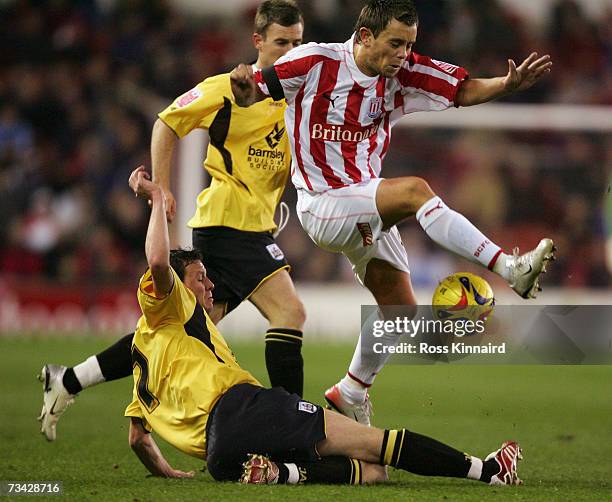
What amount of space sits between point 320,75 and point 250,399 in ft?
5.68

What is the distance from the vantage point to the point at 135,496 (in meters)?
4.62

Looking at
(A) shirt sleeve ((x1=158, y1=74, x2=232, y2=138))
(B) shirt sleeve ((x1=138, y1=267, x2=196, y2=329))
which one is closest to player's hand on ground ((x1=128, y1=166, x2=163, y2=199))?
(B) shirt sleeve ((x1=138, y1=267, x2=196, y2=329))

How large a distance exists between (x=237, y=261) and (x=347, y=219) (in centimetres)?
107

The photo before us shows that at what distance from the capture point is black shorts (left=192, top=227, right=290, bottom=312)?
21.1 ft

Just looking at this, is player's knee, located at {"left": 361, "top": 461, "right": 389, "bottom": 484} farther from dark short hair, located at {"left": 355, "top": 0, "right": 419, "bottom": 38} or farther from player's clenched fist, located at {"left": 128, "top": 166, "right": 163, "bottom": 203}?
dark short hair, located at {"left": 355, "top": 0, "right": 419, "bottom": 38}

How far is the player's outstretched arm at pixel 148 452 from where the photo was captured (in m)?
5.18

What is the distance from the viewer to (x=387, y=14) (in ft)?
17.7

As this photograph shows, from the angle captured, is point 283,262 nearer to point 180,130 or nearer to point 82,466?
point 180,130

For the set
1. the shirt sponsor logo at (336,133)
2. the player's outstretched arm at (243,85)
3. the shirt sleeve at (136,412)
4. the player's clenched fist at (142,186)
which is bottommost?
the shirt sleeve at (136,412)

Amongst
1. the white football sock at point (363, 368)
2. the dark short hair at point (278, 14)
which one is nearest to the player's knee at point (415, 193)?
the white football sock at point (363, 368)

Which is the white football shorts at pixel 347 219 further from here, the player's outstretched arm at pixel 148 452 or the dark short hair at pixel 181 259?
the player's outstretched arm at pixel 148 452

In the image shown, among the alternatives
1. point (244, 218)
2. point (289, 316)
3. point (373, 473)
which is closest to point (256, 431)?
point (373, 473)

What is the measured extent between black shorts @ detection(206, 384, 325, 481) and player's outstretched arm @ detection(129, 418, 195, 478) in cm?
39

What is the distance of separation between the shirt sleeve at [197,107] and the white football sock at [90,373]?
4.32 ft
